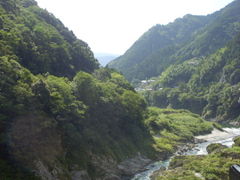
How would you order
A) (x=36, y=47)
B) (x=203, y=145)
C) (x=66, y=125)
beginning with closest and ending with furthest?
(x=66, y=125) < (x=36, y=47) < (x=203, y=145)

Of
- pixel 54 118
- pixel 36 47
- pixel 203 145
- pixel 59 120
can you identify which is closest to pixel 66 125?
pixel 59 120

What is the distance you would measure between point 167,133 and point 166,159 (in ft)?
90.4

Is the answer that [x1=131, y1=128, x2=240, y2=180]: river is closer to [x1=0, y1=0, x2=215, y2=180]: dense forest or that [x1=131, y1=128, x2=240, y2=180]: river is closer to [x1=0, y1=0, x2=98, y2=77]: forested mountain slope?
[x1=0, y1=0, x2=215, y2=180]: dense forest

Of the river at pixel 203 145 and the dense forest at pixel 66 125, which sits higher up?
the dense forest at pixel 66 125

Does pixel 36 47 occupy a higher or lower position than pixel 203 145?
higher

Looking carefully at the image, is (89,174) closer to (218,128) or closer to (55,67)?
(55,67)

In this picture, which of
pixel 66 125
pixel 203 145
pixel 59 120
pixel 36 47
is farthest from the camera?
pixel 203 145

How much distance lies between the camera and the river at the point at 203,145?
63.7 meters

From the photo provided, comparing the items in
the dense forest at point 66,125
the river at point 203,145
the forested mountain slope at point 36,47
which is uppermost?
the forested mountain slope at point 36,47

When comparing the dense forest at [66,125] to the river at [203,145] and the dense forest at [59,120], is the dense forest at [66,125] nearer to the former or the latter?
the dense forest at [59,120]

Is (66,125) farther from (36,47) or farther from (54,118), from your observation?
(36,47)

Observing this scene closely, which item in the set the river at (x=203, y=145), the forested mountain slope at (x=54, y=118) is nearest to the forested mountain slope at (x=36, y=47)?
the forested mountain slope at (x=54, y=118)

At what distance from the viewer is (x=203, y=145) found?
9812 centimetres

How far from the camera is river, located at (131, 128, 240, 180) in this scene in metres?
63.7
